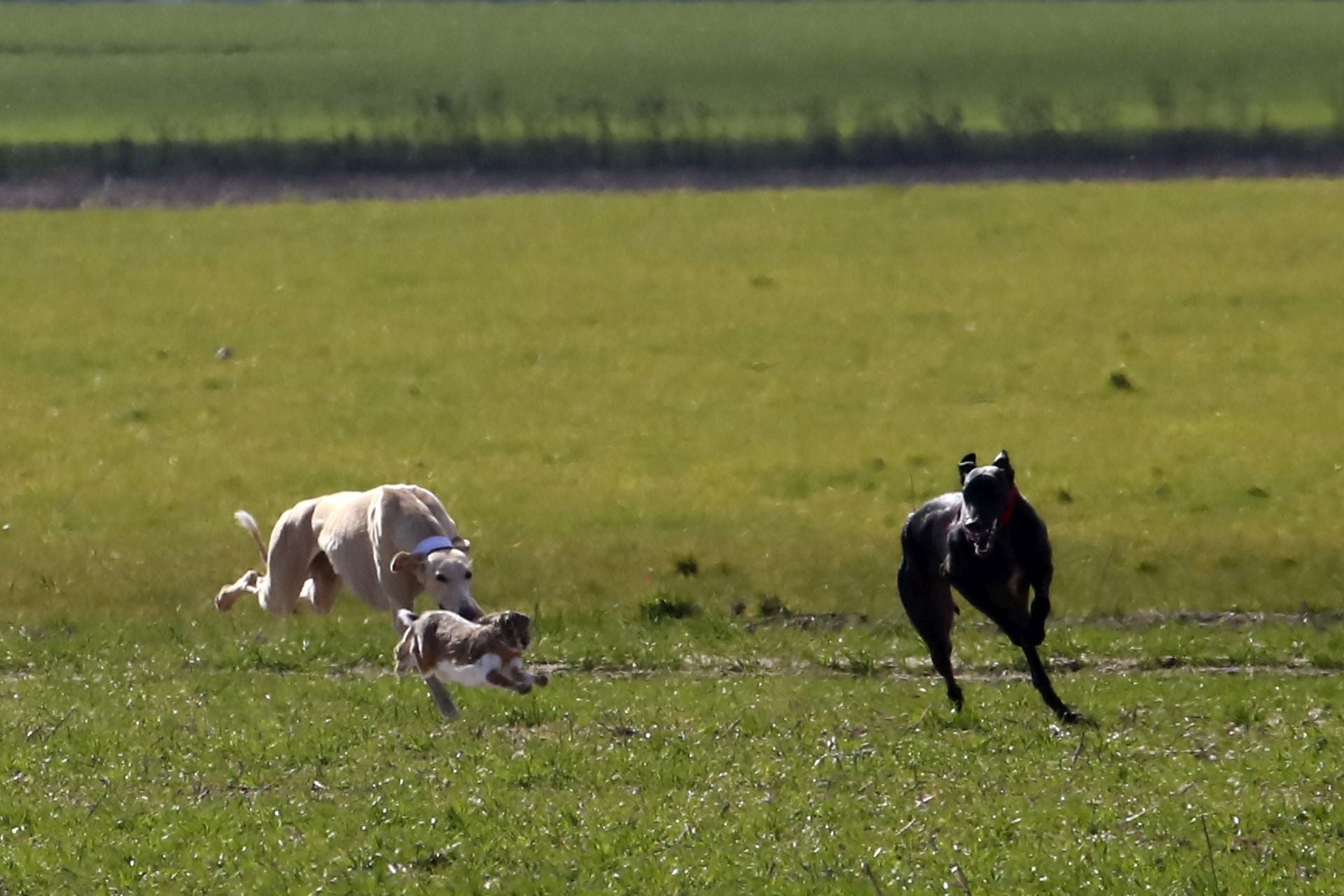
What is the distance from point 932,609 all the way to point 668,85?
56279 mm

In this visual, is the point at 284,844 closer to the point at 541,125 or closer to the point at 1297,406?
the point at 1297,406

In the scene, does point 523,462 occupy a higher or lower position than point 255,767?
lower

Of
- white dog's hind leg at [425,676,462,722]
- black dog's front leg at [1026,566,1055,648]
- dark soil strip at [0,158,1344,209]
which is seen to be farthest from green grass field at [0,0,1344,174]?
black dog's front leg at [1026,566,1055,648]

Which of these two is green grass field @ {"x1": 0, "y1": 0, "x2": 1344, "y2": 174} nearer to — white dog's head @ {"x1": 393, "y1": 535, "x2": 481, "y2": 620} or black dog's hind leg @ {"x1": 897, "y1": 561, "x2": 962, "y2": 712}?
black dog's hind leg @ {"x1": 897, "y1": 561, "x2": 962, "y2": 712}

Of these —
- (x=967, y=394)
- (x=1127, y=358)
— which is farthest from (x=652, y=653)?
(x=1127, y=358)

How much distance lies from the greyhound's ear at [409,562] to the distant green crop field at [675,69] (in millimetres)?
47602

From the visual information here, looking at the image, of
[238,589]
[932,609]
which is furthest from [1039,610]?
[238,589]

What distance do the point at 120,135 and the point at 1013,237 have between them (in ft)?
90.9

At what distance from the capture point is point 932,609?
14.5 m

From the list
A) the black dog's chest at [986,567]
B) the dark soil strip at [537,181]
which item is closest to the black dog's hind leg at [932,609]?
the black dog's chest at [986,567]

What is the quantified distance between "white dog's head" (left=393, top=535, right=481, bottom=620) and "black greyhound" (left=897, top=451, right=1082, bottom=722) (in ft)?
9.53

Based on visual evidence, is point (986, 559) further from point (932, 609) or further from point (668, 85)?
point (668, 85)

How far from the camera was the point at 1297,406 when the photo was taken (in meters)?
29.9

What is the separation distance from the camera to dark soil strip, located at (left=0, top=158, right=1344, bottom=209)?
51688mm
